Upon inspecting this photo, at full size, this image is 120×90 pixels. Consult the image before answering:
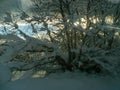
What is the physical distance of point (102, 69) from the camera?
1101 centimetres

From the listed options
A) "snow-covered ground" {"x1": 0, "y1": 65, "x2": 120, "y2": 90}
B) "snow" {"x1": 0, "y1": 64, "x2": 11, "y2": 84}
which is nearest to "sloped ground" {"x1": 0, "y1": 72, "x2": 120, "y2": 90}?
"snow-covered ground" {"x1": 0, "y1": 65, "x2": 120, "y2": 90}

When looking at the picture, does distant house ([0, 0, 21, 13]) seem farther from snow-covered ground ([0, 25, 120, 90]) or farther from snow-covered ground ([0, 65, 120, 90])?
snow-covered ground ([0, 65, 120, 90])

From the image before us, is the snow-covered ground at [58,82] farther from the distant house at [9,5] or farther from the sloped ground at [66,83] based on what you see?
the distant house at [9,5]

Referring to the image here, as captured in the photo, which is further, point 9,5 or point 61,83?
point 9,5

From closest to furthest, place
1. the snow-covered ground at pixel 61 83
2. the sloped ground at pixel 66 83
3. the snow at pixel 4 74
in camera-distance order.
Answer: the snow at pixel 4 74, the snow-covered ground at pixel 61 83, the sloped ground at pixel 66 83

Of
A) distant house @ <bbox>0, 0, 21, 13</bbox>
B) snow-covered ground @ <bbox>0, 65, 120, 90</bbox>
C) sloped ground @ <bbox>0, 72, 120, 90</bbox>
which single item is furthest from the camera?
distant house @ <bbox>0, 0, 21, 13</bbox>

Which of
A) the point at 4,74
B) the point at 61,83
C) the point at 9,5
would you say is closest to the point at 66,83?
the point at 61,83

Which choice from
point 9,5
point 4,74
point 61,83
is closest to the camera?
point 4,74

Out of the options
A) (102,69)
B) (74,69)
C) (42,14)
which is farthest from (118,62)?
(42,14)

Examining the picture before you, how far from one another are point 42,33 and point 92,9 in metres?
1.89

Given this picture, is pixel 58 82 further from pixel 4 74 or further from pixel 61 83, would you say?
pixel 4 74

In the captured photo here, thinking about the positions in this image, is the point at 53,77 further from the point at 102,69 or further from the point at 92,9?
the point at 92,9

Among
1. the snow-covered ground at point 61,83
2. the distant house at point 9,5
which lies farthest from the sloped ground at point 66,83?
the distant house at point 9,5

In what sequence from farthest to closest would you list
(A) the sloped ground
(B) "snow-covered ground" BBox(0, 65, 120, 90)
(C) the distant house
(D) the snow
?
1. (C) the distant house
2. (A) the sloped ground
3. (B) "snow-covered ground" BBox(0, 65, 120, 90)
4. (D) the snow
